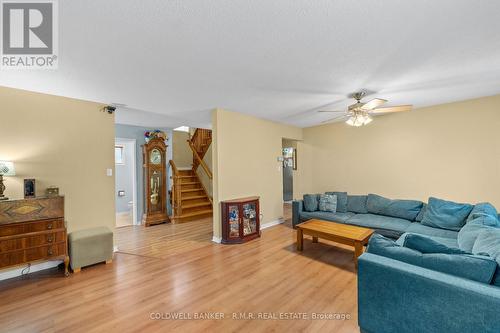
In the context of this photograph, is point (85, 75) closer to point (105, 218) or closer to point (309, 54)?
point (105, 218)

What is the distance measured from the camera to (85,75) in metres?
2.41

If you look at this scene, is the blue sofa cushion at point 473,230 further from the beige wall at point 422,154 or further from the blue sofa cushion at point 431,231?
the beige wall at point 422,154

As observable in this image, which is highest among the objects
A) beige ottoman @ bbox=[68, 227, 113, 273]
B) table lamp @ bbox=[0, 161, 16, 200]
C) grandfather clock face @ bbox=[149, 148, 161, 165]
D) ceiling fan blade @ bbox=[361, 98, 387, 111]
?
ceiling fan blade @ bbox=[361, 98, 387, 111]

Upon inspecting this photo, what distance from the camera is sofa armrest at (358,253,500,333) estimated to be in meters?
1.30

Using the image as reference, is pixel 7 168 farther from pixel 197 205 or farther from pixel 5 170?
pixel 197 205

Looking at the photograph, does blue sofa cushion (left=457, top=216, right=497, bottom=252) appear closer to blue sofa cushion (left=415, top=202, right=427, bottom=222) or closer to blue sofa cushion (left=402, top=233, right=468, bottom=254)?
blue sofa cushion (left=402, top=233, right=468, bottom=254)

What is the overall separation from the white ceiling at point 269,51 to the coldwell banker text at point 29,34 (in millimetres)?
78

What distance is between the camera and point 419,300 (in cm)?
148

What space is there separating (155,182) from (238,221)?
9.26 ft

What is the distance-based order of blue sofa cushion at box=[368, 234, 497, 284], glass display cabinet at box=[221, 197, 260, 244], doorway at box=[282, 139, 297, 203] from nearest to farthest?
blue sofa cushion at box=[368, 234, 497, 284] → glass display cabinet at box=[221, 197, 260, 244] → doorway at box=[282, 139, 297, 203]

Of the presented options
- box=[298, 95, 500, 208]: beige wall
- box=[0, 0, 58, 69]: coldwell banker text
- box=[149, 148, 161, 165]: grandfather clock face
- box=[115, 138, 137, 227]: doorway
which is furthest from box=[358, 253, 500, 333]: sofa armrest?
box=[115, 138, 137, 227]: doorway

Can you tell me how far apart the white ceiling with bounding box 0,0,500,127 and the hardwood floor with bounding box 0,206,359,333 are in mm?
2482

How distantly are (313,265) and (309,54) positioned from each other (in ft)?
8.82

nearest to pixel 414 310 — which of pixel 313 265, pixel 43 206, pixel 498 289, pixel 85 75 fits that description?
pixel 498 289
